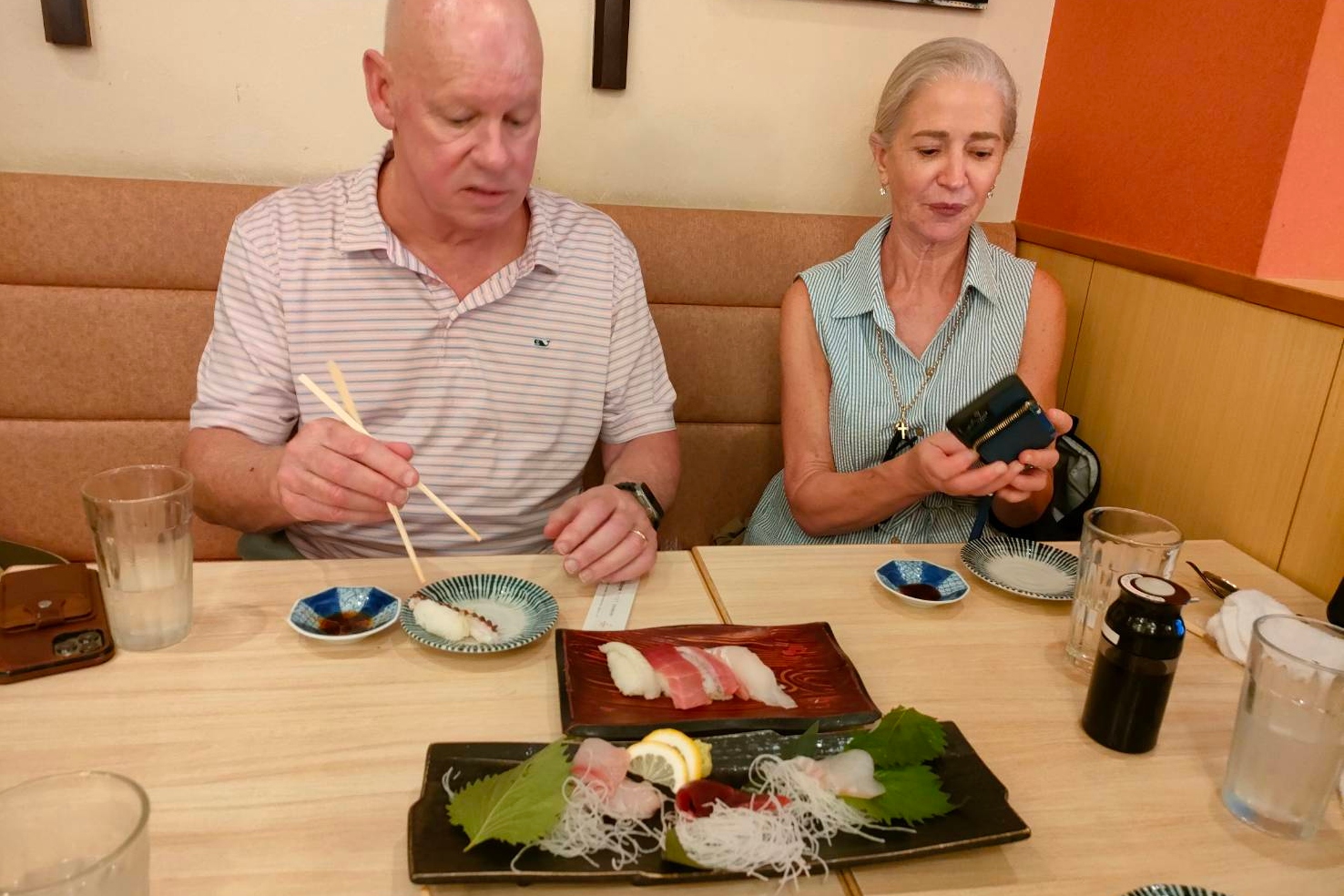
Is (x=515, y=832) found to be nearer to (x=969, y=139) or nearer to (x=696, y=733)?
(x=696, y=733)

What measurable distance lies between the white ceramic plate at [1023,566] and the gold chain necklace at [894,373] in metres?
0.42

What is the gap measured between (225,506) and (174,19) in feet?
3.76

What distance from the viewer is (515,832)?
80cm

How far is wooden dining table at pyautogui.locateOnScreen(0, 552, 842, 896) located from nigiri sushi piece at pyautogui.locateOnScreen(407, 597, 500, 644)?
1.0 inches

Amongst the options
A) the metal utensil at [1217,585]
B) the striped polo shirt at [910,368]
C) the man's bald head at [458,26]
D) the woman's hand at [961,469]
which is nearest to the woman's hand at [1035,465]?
the woman's hand at [961,469]

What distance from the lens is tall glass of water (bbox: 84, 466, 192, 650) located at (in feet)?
3.51

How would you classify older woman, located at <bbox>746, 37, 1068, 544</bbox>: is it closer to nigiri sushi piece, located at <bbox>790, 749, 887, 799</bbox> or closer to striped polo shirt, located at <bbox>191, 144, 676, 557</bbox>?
striped polo shirt, located at <bbox>191, 144, 676, 557</bbox>

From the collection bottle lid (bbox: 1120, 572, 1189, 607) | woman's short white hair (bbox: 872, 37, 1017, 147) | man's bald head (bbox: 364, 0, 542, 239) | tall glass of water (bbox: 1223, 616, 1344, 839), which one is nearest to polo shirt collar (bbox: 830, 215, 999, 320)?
woman's short white hair (bbox: 872, 37, 1017, 147)

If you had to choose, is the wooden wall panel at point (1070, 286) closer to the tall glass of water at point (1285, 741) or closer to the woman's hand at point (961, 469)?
the woman's hand at point (961, 469)

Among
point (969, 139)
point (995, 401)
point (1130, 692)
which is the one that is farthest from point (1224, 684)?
point (969, 139)

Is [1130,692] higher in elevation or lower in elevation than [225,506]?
higher

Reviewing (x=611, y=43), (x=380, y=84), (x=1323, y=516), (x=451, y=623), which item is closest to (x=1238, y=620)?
(x=1323, y=516)

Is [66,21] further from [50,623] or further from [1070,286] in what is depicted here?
[1070,286]

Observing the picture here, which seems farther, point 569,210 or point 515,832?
point 569,210
